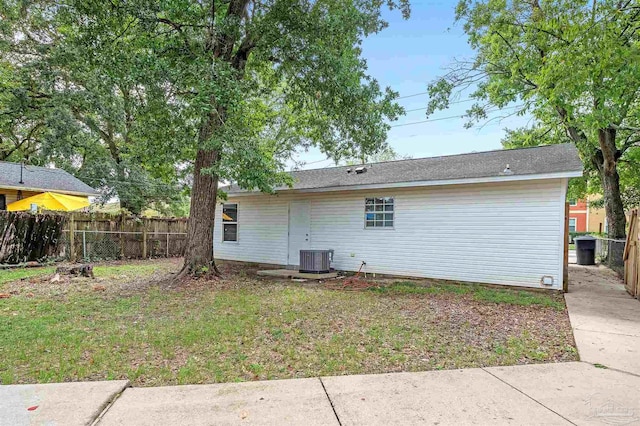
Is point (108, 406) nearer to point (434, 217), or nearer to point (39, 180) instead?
point (434, 217)

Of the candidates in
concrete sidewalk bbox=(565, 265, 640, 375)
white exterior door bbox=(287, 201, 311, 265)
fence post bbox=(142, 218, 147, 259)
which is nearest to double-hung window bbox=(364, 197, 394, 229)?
white exterior door bbox=(287, 201, 311, 265)

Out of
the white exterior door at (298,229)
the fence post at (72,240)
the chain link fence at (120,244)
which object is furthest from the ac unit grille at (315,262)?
the fence post at (72,240)

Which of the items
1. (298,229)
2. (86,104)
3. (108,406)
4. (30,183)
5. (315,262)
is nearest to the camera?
(108,406)

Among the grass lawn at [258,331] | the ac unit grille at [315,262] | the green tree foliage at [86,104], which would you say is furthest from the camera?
the ac unit grille at [315,262]

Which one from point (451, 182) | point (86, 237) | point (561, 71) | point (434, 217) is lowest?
point (86, 237)

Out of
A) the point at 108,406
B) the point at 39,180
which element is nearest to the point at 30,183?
the point at 39,180

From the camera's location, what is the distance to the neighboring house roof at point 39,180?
1341cm

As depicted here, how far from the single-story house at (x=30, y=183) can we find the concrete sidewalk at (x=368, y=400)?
44.8ft

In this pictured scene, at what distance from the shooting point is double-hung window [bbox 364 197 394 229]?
9.88 m

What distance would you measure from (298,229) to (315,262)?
1.81 metres

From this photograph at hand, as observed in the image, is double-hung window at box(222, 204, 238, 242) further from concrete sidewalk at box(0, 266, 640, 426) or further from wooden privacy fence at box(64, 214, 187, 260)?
concrete sidewalk at box(0, 266, 640, 426)

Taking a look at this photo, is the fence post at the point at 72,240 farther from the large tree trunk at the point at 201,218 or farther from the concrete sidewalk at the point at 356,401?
the concrete sidewalk at the point at 356,401

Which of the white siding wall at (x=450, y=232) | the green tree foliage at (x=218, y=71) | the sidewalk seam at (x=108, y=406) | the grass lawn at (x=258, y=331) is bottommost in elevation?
the grass lawn at (x=258, y=331)

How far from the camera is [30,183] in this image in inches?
546
